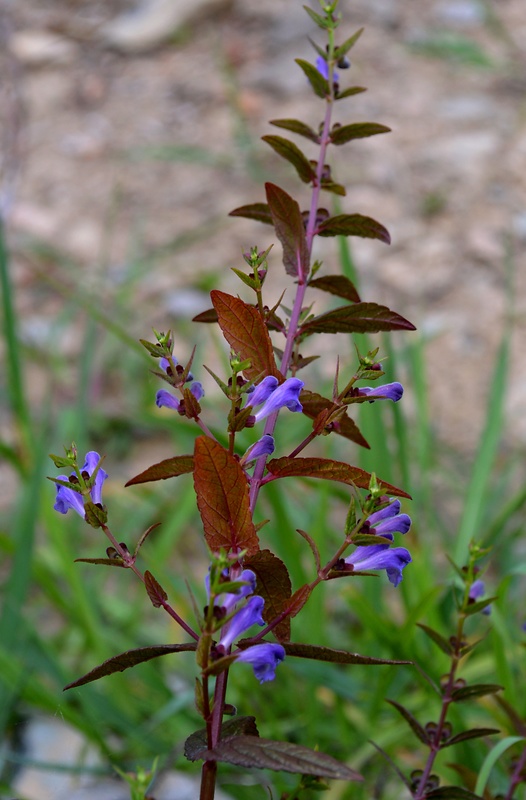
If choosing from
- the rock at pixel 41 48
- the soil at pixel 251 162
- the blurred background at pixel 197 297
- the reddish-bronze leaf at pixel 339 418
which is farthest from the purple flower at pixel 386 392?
the rock at pixel 41 48

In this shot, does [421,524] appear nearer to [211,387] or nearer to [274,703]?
[274,703]

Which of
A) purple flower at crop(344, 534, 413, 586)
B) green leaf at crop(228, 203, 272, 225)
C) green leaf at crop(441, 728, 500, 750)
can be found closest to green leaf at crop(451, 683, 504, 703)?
green leaf at crop(441, 728, 500, 750)

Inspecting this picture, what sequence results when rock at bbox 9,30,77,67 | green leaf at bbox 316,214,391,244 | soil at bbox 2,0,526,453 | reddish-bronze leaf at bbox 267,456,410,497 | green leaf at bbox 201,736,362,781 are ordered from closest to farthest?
green leaf at bbox 201,736,362,781 < reddish-bronze leaf at bbox 267,456,410,497 < green leaf at bbox 316,214,391,244 < soil at bbox 2,0,526,453 < rock at bbox 9,30,77,67

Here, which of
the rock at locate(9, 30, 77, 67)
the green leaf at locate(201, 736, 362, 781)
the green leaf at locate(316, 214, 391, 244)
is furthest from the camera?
the rock at locate(9, 30, 77, 67)

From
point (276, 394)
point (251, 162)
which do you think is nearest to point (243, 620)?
point (276, 394)

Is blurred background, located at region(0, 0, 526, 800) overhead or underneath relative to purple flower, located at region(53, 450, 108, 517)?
overhead

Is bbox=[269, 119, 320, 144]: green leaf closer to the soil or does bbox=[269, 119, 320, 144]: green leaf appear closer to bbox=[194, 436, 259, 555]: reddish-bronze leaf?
bbox=[194, 436, 259, 555]: reddish-bronze leaf

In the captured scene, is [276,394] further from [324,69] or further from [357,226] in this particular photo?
[324,69]
